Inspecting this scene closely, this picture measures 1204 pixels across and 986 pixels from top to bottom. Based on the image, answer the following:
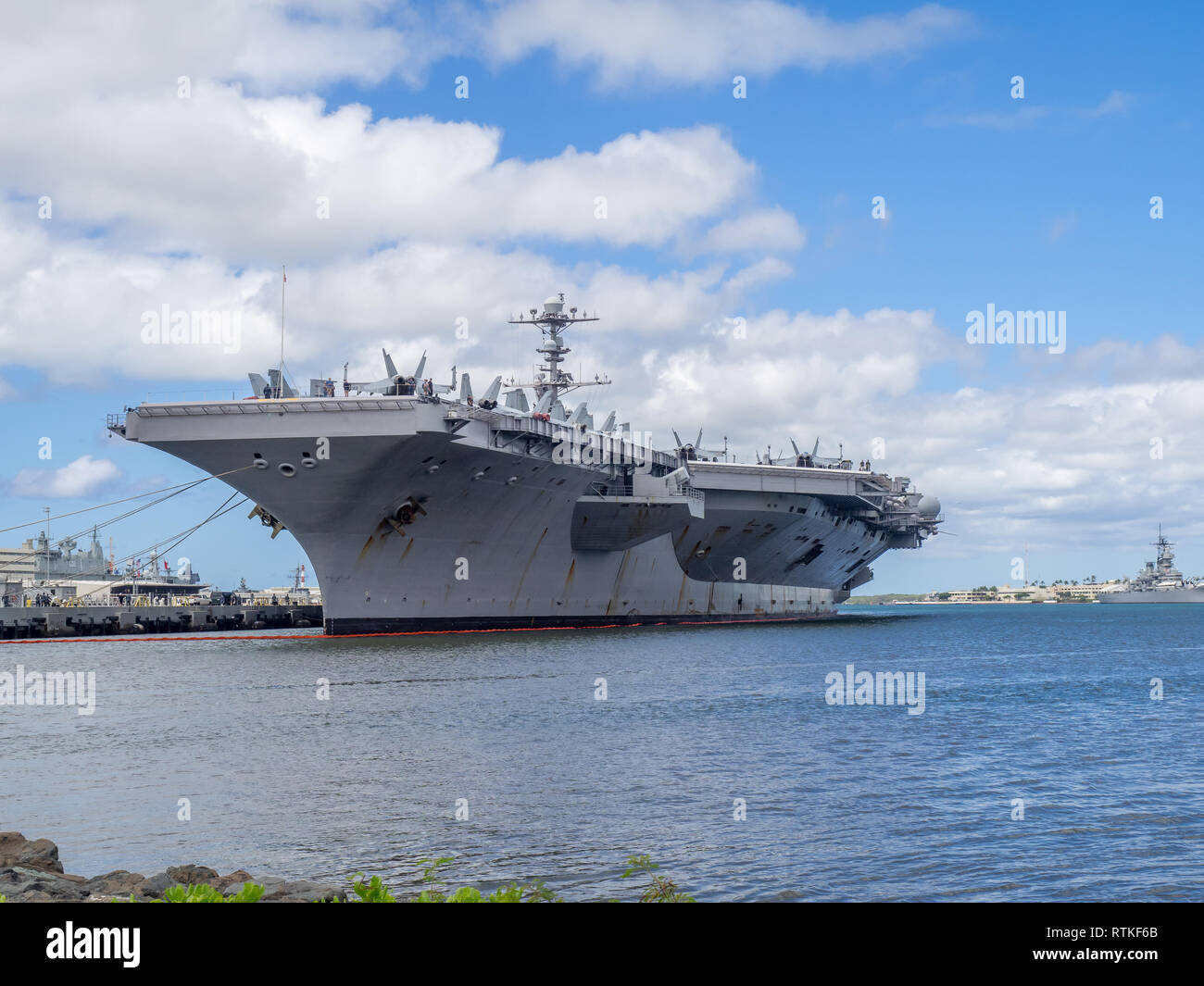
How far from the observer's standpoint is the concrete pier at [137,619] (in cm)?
4978

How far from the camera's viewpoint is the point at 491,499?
39438mm

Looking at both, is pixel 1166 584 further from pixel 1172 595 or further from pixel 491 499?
pixel 491 499

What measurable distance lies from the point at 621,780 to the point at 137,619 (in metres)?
46.1

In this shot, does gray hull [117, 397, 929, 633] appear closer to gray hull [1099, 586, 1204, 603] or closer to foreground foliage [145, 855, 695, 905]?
foreground foliage [145, 855, 695, 905]

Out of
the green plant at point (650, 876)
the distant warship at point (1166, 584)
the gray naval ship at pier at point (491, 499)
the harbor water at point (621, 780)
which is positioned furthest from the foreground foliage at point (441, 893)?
the distant warship at point (1166, 584)

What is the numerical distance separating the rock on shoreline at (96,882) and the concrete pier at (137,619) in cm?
4399

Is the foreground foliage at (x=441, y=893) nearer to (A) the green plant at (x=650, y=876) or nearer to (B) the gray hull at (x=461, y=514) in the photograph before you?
(A) the green plant at (x=650, y=876)

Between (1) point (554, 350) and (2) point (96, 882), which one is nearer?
(2) point (96, 882)

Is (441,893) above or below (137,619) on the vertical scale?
below

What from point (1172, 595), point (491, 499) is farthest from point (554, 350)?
point (1172, 595)
